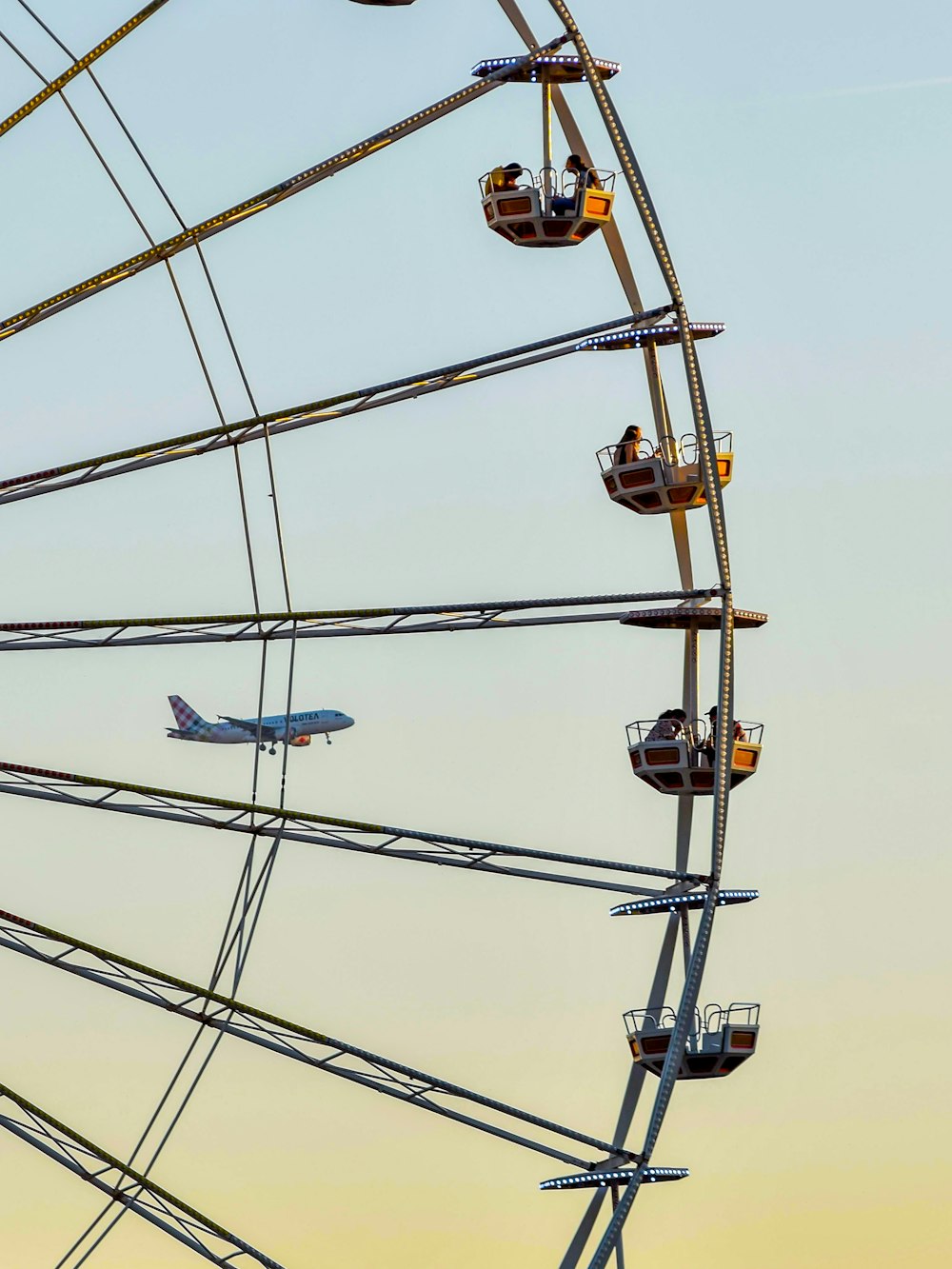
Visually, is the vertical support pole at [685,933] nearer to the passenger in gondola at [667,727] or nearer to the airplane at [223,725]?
the passenger in gondola at [667,727]

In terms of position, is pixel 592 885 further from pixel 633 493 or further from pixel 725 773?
pixel 633 493

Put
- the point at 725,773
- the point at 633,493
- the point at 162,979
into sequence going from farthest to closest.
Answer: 1. the point at 633,493
2. the point at 725,773
3. the point at 162,979

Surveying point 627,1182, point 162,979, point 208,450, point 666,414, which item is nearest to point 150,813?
point 162,979

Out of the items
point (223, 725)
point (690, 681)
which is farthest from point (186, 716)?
point (690, 681)

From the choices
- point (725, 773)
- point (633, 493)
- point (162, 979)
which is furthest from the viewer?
point (633, 493)

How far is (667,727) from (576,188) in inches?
255

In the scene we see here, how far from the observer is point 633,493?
3700 cm

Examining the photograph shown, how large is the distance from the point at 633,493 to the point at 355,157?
262 inches

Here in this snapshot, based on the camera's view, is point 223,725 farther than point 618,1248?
Yes

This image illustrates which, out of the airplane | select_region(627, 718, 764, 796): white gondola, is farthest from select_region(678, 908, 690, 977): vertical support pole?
the airplane

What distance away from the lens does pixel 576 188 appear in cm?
3606

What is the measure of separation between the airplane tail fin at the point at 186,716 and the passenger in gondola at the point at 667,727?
87822 mm

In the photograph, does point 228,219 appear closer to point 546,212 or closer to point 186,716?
point 546,212

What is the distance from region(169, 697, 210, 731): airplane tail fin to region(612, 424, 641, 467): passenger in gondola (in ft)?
287
